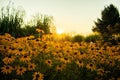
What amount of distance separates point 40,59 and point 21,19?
8341 mm

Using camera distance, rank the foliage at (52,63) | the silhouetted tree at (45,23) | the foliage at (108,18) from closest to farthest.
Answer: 1. the foliage at (52,63)
2. the silhouetted tree at (45,23)
3. the foliage at (108,18)

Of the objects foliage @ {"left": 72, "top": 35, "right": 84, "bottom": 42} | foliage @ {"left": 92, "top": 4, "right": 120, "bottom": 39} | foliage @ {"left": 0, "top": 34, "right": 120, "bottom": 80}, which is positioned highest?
foliage @ {"left": 92, "top": 4, "right": 120, "bottom": 39}

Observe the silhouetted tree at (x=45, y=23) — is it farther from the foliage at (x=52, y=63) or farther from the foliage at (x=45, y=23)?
the foliage at (x=52, y=63)

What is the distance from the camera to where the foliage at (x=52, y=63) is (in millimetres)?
5453

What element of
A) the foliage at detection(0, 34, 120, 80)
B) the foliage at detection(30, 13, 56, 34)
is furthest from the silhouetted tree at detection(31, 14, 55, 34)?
the foliage at detection(0, 34, 120, 80)

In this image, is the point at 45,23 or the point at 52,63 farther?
the point at 45,23

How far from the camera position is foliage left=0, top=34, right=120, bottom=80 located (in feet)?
17.9

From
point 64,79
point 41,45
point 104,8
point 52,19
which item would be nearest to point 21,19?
point 52,19

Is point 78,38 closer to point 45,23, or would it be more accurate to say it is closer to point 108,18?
point 45,23

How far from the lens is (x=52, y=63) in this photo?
637 centimetres

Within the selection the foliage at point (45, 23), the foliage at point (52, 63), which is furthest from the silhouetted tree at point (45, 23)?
the foliage at point (52, 63)

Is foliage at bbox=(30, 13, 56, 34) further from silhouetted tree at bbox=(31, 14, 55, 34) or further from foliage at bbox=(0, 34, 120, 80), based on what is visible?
foliage at bbox=(0, 34, 120, 80)

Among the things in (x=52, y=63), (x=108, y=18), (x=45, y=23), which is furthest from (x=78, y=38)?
(x=52, y=63)

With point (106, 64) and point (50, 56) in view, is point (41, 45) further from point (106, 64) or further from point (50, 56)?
point (106, 64)
